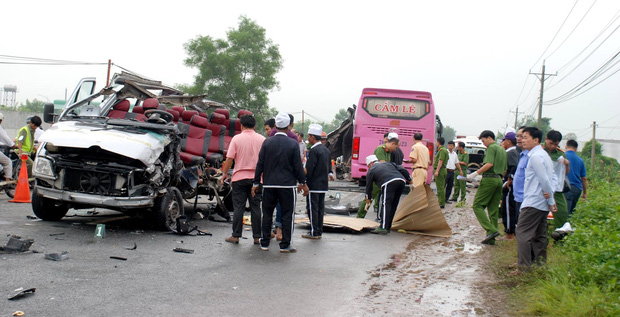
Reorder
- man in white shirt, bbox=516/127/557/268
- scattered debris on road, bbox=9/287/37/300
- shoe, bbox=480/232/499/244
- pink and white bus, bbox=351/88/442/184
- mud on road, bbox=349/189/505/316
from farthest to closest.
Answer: pink and white bus, bbox=351/88/442/184 → shoe, bbox=480/232/499/244 → man in white shirt, bbox=516/127/557/268 → mud on road, bbox=349/189/505/316 → scattered debris on road, bbox=9/287/37/300

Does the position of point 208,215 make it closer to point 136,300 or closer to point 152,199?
point 152,199

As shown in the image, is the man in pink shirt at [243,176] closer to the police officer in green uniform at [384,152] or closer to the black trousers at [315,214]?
the black trousers at [315,214]

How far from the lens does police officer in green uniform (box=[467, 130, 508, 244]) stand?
9266 mm

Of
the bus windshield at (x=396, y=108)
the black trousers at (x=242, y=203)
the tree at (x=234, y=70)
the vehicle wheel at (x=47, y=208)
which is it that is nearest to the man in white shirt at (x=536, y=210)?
the black trousers at (x=242, y=203)

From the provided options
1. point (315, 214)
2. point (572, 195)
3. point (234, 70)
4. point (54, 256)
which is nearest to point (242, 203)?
point (315, 214)

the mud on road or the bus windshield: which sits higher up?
the bus windshield

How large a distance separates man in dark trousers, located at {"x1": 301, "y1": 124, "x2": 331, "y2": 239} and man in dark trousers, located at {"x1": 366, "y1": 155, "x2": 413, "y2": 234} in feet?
3.00

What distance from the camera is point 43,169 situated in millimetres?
8398

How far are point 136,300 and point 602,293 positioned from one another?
407 centimetres

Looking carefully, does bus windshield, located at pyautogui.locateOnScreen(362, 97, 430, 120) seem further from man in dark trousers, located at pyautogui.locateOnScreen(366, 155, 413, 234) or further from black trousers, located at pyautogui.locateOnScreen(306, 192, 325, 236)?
black trousers, located at pyautogui.locateOnScreen(306, 192, 325, 236)

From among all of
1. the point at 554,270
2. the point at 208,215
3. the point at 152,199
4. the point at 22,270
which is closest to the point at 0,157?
the point at 208,215

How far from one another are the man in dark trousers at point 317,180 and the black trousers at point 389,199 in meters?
1.09

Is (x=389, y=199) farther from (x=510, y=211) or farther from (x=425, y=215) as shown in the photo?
(x=510, y=211)

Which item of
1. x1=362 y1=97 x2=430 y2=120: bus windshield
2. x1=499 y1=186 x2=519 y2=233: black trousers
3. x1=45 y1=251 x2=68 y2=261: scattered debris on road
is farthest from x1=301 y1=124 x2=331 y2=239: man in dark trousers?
x1=362 y1=97 x2=430 y2=120: bus windshield
